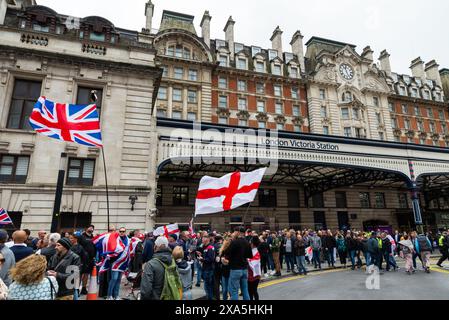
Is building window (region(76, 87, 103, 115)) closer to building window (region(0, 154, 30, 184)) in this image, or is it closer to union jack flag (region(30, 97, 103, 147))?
building window (region(0, 154, 30, 184))

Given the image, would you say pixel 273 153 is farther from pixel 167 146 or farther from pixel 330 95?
pixel 330 95

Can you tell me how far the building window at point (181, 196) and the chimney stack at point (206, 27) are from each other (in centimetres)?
2089

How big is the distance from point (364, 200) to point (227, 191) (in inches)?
1202

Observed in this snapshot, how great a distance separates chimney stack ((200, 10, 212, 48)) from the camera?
37831 mm

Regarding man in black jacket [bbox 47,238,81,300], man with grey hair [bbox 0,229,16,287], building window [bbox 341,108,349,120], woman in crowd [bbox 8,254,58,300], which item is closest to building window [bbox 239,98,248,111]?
building window [bbox 341,108,349,120]

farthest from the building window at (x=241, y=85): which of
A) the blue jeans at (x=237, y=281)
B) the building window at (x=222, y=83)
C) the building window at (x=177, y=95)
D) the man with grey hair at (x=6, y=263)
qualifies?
the man with grey hair at (x=6, y=263)

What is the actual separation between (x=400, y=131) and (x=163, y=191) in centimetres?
3659

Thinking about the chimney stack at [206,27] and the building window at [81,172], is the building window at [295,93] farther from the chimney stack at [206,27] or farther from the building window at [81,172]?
the building window at [81,172]

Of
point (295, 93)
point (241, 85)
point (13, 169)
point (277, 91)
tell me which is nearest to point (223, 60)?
point (241, 85)

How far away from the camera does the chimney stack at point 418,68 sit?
171ft

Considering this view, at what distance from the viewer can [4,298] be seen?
3.46m

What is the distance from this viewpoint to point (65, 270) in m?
5.15

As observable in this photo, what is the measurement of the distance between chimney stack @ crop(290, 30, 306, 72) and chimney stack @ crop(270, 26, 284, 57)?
283 cm
